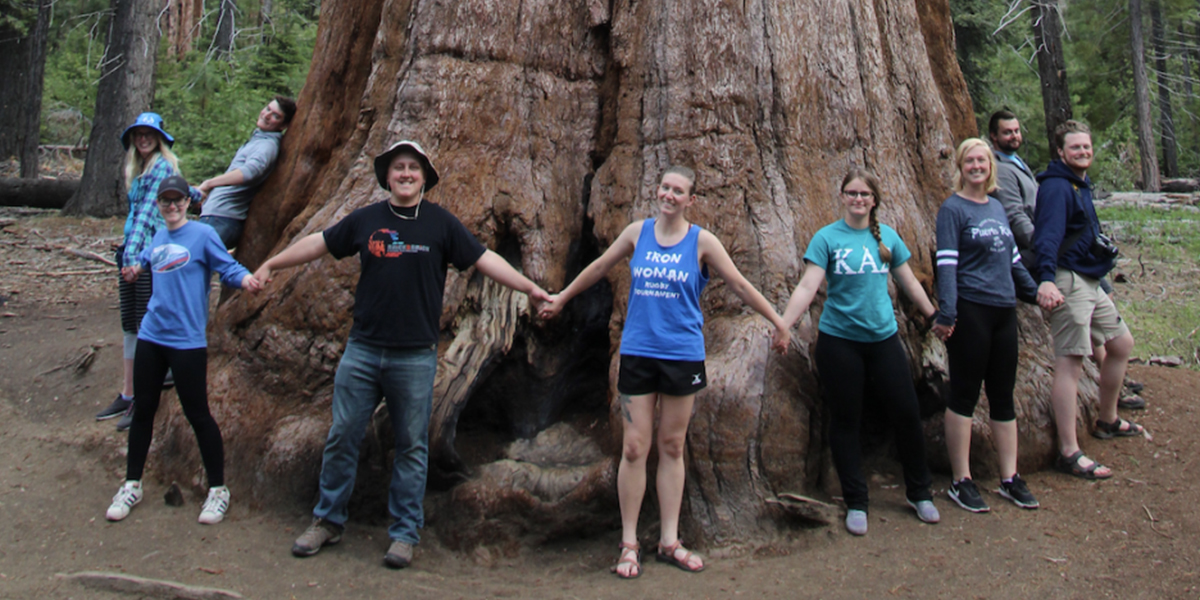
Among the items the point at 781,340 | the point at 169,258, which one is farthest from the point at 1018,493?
the point at 169,258

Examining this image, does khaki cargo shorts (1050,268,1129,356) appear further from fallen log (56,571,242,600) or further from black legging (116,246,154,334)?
black legging (116,246,154,334)

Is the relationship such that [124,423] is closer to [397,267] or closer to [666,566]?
[397,267]

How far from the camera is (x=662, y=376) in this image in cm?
403

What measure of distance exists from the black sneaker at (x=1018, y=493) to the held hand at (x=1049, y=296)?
1.00 meters

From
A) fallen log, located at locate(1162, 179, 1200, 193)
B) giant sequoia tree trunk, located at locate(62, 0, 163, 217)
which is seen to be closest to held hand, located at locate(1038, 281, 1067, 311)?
giant sequoia tree trunk, located at locate(62, 0, 163, 217)

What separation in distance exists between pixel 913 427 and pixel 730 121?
2.15 meters

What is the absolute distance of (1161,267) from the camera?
39.1ft

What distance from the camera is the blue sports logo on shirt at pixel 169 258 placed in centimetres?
461

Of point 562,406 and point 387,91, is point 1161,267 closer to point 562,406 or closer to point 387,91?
point 562,406

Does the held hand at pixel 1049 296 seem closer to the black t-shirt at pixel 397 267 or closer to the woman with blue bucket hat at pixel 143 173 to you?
the black t-shirt at pixel 397 267

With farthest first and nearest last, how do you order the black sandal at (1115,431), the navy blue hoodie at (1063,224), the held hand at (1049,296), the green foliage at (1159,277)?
the green foliage at (1159,277) < the black sandal at (1115,431) < the navy blue hoodie at (1063,224) < the held hand at (1049,296)

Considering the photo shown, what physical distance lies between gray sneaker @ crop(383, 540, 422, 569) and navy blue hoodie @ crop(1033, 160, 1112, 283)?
3.90m

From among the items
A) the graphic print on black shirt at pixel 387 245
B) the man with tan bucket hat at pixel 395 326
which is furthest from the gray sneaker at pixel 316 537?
the graphic print on black shirt at pixel 387 245

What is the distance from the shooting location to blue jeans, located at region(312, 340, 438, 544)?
13.8 feet
